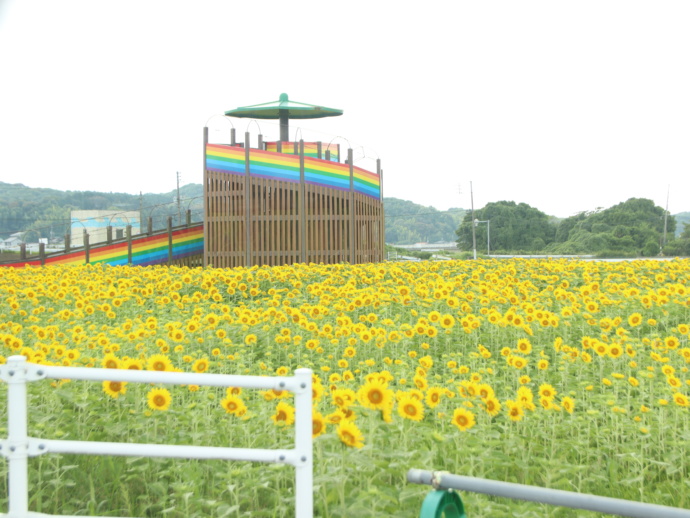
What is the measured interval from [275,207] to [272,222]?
387 millimetres

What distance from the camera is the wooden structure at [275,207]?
61.4 ft

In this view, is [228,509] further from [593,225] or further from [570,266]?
[593,225]

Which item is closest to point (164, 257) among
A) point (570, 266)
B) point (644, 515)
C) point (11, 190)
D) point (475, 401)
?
point (570, 266)

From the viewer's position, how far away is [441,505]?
9.08 ft

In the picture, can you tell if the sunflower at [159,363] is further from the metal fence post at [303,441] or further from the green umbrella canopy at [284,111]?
the green umbrella canopy at [284,111]

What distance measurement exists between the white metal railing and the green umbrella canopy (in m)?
19.1

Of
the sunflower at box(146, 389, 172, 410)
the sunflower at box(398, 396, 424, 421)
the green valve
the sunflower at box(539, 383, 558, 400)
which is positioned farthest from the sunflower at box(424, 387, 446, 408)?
the sunflower at box(146, 389, 172, 410)

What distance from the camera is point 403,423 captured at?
13.2 feet

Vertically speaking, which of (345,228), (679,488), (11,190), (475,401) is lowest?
(679,488)

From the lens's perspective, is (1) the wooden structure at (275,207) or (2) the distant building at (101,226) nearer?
(1) the wooden structure at (275,207)

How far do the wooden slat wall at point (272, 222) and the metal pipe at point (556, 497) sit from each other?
1599cm

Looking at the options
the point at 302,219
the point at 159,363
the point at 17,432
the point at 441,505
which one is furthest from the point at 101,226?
the point at 441,505

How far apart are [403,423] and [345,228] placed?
1535 centimetres

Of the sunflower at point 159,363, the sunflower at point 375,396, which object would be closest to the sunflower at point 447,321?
the sunflower at point 159,363
